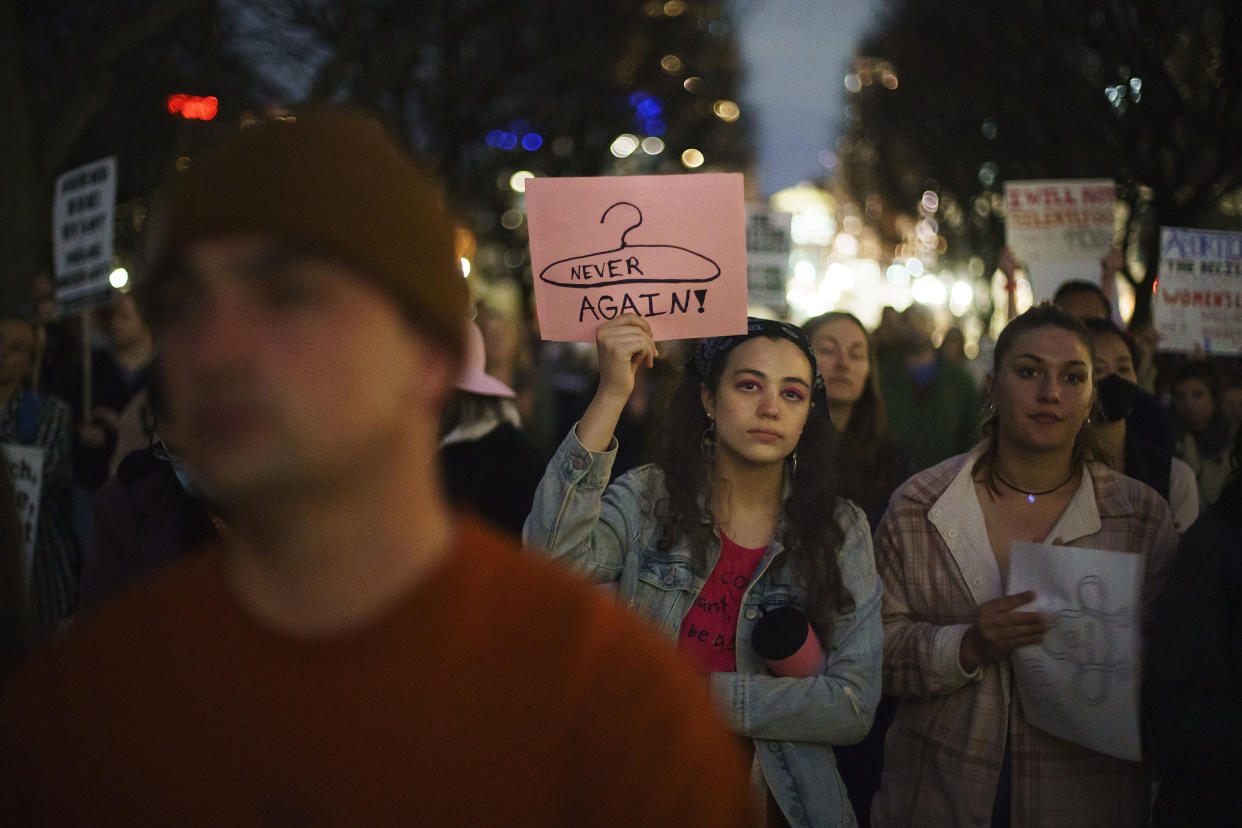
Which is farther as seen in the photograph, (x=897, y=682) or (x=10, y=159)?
(x=10, y=159)

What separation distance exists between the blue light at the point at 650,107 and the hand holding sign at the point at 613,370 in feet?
81.3

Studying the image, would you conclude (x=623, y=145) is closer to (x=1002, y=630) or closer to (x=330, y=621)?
(x=1002, y=630)

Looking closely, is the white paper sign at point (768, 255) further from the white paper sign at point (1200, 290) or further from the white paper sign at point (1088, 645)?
the white paper sign at point (1088, 645)

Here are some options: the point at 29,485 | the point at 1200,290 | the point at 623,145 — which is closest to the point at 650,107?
the point at 623,145

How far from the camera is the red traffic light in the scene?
14195 mm

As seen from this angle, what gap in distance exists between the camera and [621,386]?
300cm

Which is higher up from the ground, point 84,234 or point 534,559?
point 84,234

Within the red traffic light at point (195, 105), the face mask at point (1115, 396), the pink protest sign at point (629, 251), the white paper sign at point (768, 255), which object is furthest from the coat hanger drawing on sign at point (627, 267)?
the red traffic light at point (195, 105)

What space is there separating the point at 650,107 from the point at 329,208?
27045 millimetres

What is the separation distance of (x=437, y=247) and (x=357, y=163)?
0.12 meters

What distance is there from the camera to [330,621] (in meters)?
1.21

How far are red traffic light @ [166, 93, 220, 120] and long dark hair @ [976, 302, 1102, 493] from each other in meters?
12.9

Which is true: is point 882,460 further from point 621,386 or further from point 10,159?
point 10,159

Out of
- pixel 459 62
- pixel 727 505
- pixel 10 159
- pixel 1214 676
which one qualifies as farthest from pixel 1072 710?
pixel 459 62
